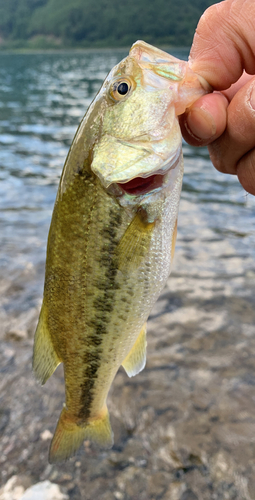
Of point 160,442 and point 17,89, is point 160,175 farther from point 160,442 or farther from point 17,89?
point 17,89

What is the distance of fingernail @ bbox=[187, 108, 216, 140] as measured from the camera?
205cm

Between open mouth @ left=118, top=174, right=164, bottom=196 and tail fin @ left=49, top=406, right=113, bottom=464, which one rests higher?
open mouth @ left=118, top=174, right=164, bottom=196

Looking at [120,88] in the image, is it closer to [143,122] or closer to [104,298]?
[143,122]

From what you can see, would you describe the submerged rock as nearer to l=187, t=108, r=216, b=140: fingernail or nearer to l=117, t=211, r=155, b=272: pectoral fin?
l=117, t=211, r=155, b=272: pectoral fin

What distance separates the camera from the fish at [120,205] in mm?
2057

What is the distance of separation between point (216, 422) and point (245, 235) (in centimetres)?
529

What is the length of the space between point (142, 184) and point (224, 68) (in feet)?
2.72

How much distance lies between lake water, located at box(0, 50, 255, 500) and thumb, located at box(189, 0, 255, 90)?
1109 mm

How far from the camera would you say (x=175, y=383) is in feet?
14.8

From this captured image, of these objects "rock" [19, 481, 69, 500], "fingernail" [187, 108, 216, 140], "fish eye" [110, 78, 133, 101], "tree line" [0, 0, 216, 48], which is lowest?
"rock" [19, 481, 69, 500]

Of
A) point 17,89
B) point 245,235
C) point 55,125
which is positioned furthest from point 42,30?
point 245,235

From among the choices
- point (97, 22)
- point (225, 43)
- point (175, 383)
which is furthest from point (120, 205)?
point (97, 22)

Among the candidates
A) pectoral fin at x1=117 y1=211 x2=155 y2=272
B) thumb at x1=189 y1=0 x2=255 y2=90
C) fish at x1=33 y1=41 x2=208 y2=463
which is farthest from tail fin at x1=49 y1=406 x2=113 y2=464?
thumb at x1=189 y1=0 x2=255 y2=90

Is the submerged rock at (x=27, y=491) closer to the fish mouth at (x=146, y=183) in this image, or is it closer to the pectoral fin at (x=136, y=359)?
the pectoral fin at (x=136, y=359)
